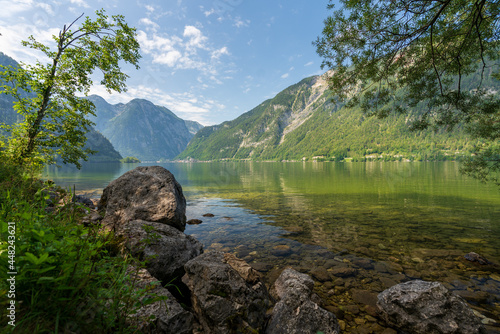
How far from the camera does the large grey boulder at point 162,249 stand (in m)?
5.74

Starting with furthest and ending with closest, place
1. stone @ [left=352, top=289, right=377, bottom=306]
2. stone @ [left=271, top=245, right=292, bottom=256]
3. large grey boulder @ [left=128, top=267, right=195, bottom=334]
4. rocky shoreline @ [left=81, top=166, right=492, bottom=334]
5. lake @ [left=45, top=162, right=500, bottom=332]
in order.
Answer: stone @ [left=271, top=245, right=292, bottom=256]
lake @ [left=45, top=162, right=500, bottom=332]
stone @ [left=352, top=289, right=377, bottom=306]
rocky shoreline @ [left=81, top=166, right=492, bottom=334]
large grey boulder @ [left=128, top=267, right=195, bottom=334]

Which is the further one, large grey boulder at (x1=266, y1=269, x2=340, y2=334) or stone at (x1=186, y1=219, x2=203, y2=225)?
stone at (x1=186, y1=219, x2=203, y2=225)

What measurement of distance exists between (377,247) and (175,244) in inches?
421

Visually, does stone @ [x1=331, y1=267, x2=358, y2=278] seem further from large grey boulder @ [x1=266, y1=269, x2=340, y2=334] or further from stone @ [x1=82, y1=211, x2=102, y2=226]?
stone @ [x1=82, y1=211, x2=102, y2=226]

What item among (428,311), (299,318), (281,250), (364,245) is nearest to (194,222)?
(281,250)

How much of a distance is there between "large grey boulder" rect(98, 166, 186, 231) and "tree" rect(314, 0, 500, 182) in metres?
10.6

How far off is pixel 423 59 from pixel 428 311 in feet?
37.4

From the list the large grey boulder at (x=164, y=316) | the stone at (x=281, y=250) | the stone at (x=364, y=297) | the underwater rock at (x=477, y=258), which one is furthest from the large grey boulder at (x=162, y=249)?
the underwater rock at (x=477, y=258)

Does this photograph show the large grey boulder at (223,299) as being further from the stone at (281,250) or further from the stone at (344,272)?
the stone at (281,250)

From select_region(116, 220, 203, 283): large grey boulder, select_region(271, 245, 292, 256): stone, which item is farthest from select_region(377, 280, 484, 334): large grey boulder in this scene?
select_region(116, 220, 203, 283): large grey boulder

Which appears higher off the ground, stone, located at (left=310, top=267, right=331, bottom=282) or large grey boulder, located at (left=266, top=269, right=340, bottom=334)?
large grey boulder, located at (left=266, top=269, right=340, bottom=334)

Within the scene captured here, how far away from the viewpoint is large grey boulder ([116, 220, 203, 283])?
5.74 meters

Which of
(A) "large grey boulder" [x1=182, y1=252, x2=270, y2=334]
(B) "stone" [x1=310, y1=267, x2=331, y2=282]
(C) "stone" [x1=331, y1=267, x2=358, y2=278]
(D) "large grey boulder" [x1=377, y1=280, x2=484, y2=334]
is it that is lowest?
(C) "stone" [x1=331, y1=267, x2=358, y2=278]

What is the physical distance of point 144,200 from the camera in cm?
949
